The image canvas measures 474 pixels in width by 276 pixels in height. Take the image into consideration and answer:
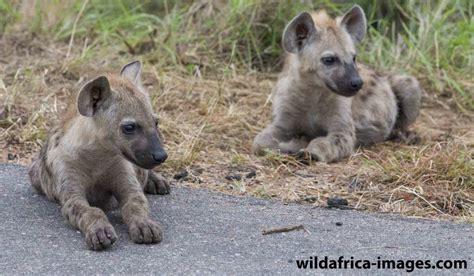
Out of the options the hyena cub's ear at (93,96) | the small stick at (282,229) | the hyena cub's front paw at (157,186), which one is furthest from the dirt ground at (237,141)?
the hyena cub's ear at (93,96)

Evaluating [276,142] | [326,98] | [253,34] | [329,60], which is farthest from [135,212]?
[253,34]

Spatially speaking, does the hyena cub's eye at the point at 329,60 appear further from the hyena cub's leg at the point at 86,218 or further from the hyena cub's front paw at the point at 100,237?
the hyena cub's front paw at the point at 100,237

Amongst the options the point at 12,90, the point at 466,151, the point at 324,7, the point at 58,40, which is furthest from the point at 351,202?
the point at 58,40

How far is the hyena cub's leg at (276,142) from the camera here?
6.91 metres

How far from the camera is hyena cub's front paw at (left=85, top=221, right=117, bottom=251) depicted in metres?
4.60

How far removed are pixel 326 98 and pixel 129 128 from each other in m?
2.55

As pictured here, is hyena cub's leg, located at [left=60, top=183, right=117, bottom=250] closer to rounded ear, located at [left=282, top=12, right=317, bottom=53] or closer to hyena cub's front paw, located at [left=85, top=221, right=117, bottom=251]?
hyena cub's front paw, located at [left=85, top=221, right=117, bottom=251]

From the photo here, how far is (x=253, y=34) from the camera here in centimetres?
891

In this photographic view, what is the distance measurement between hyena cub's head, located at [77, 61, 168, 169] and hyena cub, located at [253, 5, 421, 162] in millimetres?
1937

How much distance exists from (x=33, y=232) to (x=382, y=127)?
3445 mm

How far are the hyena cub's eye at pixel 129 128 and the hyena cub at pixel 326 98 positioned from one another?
6.50 ft

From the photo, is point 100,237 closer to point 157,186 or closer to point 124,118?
point 124,118

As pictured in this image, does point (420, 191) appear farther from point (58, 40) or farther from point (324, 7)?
point (58, 40)

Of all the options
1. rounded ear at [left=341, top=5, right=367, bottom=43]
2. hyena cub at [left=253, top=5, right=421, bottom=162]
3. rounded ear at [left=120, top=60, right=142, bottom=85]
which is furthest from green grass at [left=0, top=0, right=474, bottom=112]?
rounded ear at [left=120, top=60, right=142, bottom=85]
